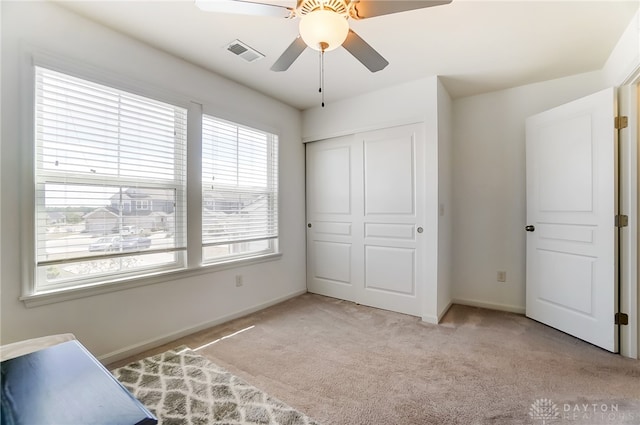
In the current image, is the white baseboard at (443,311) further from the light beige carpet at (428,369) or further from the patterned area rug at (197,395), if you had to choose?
the patterned area rug at (197,395)

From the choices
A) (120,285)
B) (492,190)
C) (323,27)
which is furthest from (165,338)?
(492,190)

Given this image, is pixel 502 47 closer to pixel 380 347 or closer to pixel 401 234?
pixel 401 234

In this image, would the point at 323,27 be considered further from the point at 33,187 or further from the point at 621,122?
the point at 621,122

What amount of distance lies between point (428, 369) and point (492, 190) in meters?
2.25

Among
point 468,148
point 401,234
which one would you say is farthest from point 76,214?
point 468,148

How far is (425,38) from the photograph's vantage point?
89.8 inches

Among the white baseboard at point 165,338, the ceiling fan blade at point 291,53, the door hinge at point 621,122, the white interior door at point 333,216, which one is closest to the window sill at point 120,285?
the white baseboard at point 165,338

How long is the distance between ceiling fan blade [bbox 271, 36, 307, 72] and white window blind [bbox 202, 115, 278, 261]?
130 centimetres

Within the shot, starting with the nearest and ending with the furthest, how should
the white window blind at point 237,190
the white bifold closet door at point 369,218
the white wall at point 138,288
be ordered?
the white wall at point 138,288
the white window blind at point 237,190
the white bifold closet door at point 369,218

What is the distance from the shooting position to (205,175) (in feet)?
9.25

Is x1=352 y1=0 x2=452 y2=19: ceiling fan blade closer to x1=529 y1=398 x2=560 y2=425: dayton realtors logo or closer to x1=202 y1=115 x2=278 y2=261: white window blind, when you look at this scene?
x1=202 y1=115 x2=278 y2=261: white window blind

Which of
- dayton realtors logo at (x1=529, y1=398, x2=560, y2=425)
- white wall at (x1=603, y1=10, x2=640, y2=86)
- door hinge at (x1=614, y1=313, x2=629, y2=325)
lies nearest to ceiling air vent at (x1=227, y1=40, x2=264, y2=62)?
white wall at (x1=603, y1=10, x2=640, y2=86)

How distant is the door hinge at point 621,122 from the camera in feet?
7.34

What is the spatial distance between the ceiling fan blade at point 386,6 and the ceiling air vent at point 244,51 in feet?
4.08
